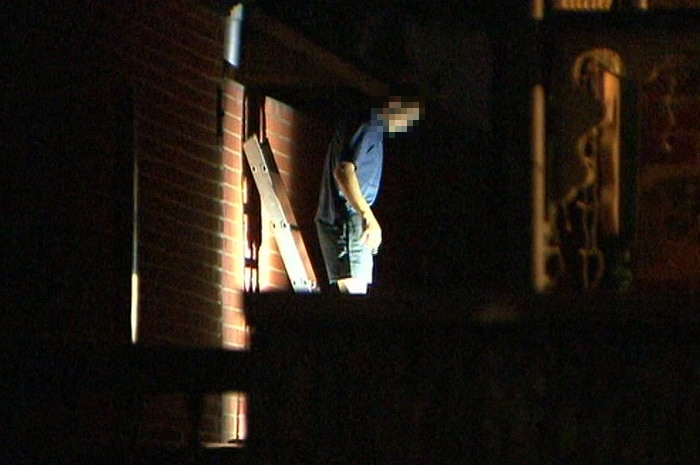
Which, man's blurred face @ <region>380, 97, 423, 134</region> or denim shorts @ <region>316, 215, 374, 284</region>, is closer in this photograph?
denim shorts @ <region>316, 215, 374, 284</region>

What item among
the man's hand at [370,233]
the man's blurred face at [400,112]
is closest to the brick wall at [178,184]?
the man's hand at [370,233]

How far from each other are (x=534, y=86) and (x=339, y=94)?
4140mm

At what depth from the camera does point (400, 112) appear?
1122cm

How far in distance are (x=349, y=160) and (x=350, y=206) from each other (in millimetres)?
251

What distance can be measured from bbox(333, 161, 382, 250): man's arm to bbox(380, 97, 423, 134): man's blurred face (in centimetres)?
57

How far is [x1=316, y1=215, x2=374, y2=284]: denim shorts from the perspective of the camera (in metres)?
10.6

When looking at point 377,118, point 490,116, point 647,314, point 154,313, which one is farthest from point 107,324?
point 647,314

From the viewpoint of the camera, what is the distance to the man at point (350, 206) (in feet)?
34.6

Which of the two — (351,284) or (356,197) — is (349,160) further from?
(351,284)

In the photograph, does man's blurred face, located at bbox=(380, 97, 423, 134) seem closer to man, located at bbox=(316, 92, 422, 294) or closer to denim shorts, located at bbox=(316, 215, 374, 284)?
man, located at bbox=(316, 92, 422, 294)

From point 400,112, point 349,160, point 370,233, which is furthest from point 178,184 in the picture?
point 400,112

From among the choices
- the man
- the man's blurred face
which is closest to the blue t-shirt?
the man

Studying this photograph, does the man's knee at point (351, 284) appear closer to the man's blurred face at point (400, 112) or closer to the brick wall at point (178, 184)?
the brick wall at point (178, 184)

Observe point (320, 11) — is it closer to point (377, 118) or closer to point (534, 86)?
point (377, 118)
